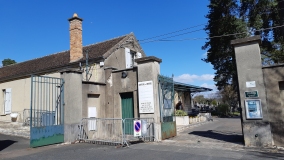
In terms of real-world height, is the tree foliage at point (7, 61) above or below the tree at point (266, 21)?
above

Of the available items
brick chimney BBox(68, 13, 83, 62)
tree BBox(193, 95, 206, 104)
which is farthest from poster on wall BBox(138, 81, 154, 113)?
tree BBox(193, 95, 206, 104)

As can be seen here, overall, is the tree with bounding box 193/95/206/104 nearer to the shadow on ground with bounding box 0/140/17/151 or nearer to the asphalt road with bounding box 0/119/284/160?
the asphalt road with bounding box 0/119/284/160

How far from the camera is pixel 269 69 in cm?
783

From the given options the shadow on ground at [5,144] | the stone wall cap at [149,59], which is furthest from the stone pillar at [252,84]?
the shadow on ground at [5,144]

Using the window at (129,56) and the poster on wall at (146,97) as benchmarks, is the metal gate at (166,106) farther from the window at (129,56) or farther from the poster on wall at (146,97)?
the window at (129,56)

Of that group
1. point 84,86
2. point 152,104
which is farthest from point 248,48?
point 84,86

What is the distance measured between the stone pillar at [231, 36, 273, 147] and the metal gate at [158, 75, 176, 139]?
3414mm

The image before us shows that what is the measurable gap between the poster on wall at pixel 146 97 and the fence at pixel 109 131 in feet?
1.60

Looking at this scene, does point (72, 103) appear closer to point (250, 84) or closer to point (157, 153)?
point (157, 153)

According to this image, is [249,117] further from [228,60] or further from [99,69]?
[228,60]

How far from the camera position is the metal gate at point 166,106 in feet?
32.9

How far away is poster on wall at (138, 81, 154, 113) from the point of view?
9.77m

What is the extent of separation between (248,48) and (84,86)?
Answer: 7367mm

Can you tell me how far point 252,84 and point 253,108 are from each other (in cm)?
87
